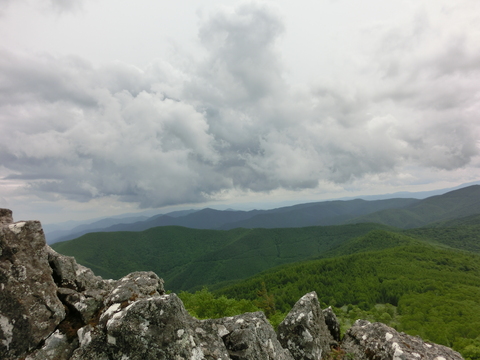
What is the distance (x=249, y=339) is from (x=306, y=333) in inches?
269

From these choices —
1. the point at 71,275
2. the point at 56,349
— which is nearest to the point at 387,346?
the point at 56,349

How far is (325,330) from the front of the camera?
17719 mm

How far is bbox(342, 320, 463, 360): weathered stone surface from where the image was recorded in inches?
500

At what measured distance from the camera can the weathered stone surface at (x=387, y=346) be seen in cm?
1269

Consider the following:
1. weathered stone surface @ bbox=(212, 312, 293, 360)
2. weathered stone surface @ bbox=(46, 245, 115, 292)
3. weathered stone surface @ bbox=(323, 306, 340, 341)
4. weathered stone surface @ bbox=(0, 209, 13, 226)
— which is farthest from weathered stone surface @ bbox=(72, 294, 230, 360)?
weathered stone surface @ bbox=(323, 306, 340, 341)

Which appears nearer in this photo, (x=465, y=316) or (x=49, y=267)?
(x=49, y=267)

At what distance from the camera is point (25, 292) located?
31.7ft

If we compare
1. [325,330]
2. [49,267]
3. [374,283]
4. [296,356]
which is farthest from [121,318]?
[374,283]

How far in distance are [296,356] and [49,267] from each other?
1681 cm

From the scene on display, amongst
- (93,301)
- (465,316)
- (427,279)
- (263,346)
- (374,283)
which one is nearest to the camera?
(93,301)

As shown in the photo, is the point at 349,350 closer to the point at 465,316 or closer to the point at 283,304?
the point at 465,316

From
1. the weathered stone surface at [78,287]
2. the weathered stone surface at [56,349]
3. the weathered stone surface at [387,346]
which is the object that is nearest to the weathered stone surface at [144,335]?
the weathered stone surface at [56,349]

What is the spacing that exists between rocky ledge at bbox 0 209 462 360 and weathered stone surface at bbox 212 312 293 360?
0.15 ft

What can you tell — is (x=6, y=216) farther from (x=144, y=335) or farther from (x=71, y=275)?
(x=144, y=335)
